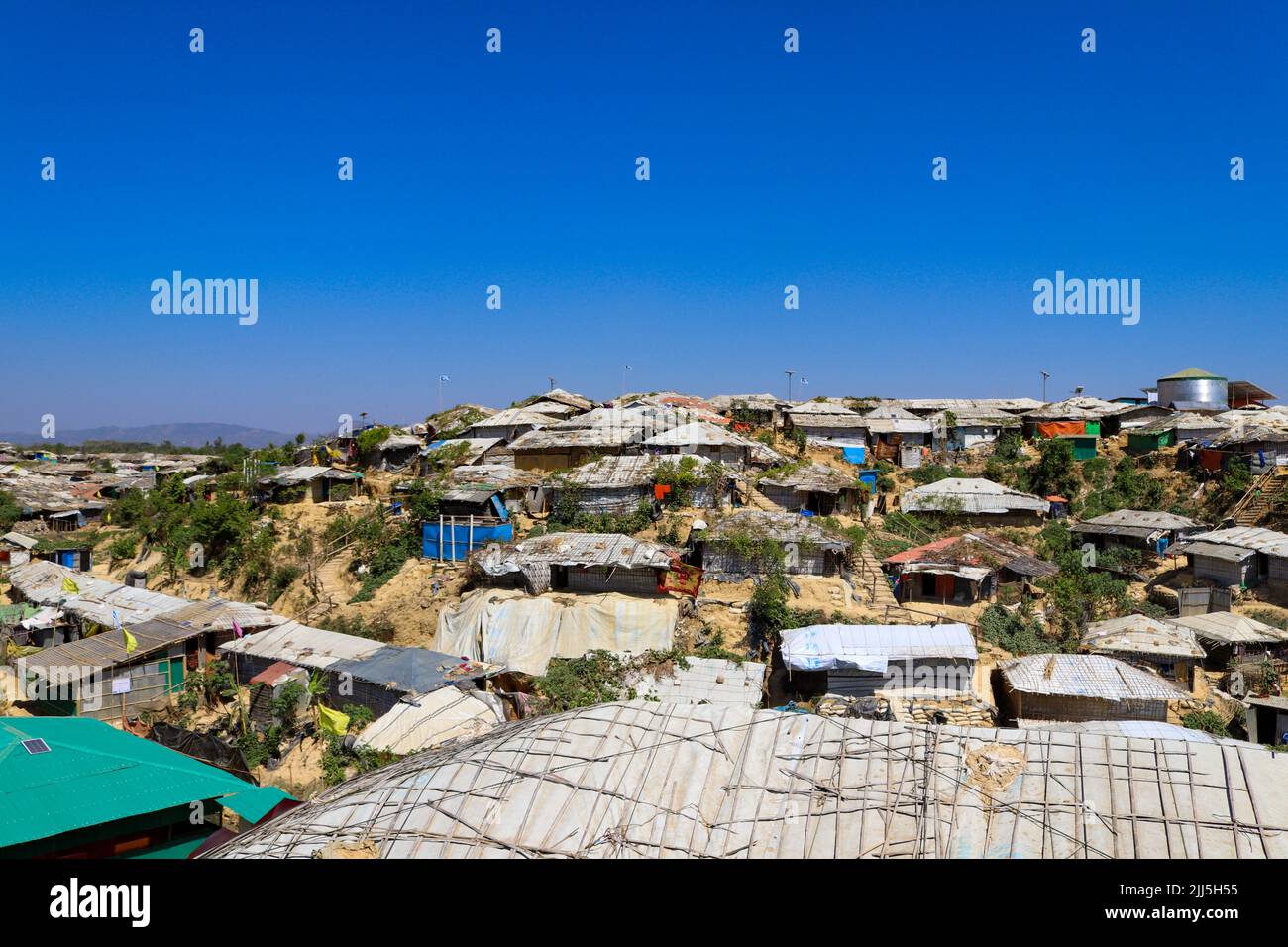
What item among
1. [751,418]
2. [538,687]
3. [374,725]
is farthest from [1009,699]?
[751,418]

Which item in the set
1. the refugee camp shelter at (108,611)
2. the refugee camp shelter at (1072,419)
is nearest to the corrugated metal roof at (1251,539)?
the refugee camp shelter at (1072,419)

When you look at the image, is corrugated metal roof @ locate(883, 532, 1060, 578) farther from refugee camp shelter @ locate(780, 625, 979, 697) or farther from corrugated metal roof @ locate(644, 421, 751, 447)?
corrugated metal roof @ locate(644, 421, 751, 447)

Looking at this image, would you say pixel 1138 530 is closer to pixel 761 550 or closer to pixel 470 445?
pixel 761 550

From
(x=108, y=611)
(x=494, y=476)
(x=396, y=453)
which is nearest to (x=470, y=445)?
(x=396, y=453)

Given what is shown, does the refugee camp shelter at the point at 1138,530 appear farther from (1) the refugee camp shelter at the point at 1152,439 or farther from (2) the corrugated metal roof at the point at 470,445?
(2) the corrugated metal roof at the point at 470,445
